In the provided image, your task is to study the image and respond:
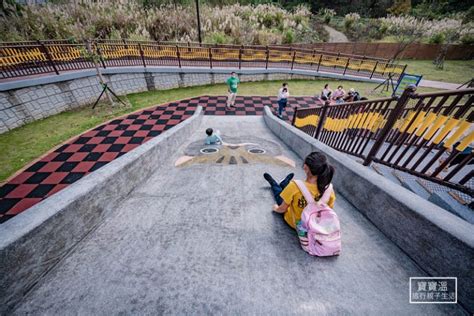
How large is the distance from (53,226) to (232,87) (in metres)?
8.29

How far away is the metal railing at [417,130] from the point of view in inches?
89.9

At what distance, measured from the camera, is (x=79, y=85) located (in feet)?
28.7

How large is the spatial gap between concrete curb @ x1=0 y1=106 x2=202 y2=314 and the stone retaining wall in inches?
307

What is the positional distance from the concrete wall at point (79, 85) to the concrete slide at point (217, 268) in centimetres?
812

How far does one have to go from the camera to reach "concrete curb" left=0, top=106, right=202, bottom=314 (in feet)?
5.39

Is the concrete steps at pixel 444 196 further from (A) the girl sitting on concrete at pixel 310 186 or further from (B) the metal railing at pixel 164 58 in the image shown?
(B) the metal railing at pixel 164 58

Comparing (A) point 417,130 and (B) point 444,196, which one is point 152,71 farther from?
(B) point 444,196

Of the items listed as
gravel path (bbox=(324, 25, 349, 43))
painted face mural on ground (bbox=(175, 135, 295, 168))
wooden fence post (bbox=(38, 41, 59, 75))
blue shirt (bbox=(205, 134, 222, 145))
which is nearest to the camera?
painted face mural on ground (bbox=(175, 135, 295, 168))

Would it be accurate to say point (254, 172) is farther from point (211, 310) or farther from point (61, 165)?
point (61, 165)

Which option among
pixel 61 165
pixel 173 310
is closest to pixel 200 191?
pixel 173 310

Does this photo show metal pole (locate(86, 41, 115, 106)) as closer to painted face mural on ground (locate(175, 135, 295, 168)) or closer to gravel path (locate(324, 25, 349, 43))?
painted face mural on ground (locate(175, 135, 295, 168))

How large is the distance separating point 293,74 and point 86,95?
12682mm

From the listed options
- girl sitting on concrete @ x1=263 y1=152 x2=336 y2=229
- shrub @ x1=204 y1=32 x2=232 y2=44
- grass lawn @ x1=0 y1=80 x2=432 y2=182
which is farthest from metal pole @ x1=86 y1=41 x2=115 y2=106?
girl sitting on concrete @ x1=263 y1=152 x2=336 y2=229

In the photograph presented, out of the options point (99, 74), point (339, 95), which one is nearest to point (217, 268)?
point (339, 95)
